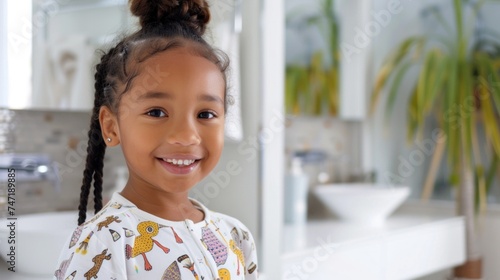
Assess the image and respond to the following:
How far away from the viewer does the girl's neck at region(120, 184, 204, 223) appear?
99cm

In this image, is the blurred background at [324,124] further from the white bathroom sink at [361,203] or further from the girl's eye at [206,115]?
the girl's eye at [206,115]

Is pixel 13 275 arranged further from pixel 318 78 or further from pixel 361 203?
pixel 318 78

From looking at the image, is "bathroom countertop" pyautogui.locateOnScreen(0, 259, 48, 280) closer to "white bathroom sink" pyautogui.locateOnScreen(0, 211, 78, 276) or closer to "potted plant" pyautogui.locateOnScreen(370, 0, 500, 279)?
"white bathroom sink" pyautogui.locateOnScreen(0, 211, 78, 276)

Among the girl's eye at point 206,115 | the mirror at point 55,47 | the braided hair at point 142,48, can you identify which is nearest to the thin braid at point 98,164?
the braided hair at point 142,48

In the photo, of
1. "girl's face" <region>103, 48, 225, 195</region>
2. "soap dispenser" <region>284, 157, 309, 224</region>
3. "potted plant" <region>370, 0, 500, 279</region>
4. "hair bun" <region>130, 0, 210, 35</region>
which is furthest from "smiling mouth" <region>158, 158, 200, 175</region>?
"potted plant" <region>370, 0, 500, 279</region>

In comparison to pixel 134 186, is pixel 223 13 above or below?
above

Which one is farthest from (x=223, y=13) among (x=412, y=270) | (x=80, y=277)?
(x=412, y=270)

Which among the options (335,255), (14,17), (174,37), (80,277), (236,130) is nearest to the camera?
(80,277)

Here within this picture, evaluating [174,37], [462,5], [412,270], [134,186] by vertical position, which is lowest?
[412,270]

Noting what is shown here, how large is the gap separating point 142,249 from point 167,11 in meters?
0.41

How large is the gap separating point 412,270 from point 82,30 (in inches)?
60.5

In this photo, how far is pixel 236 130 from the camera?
1.71 meters

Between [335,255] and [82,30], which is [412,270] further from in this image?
[82,30]

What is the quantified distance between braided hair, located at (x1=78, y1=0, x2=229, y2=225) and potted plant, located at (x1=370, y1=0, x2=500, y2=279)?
1921 millimetres
